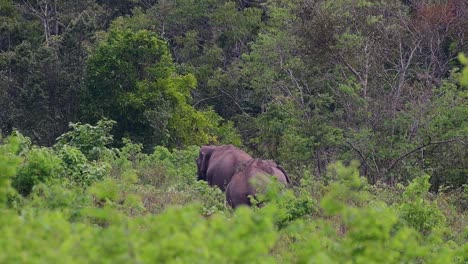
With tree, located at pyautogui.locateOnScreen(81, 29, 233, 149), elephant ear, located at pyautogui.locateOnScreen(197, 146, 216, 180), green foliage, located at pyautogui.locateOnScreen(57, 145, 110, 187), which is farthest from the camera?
tree, located at pyautogui.locateOnScreen(81, 29, 233, 149)

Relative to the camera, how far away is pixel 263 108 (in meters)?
26.0

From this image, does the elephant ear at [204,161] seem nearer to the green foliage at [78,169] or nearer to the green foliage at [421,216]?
the green foliage at [78,169]

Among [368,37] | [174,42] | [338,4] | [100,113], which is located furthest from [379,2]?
[174,42]

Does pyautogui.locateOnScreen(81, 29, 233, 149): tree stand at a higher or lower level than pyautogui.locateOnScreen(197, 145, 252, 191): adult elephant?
lower

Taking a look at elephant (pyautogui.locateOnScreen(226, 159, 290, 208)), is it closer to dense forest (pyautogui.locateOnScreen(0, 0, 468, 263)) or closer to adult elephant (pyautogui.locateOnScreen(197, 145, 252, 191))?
dense forest (pyautogui.locateOnScreen(0, 0, 468, 263))

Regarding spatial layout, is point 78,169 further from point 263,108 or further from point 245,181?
point 263,108

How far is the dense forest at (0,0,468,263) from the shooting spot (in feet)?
30.4

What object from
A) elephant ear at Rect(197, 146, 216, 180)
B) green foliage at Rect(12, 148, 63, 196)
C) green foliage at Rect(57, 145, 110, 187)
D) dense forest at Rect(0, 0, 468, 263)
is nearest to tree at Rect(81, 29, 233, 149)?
dense forest at Rect(0, 0, 468, 263)

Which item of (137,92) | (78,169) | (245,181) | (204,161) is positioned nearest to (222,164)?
→ (204,161)

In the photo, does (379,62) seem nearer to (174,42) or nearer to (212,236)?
(174,42)

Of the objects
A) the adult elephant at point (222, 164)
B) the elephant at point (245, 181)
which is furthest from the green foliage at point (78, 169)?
the adult elephant at point (222, 164)

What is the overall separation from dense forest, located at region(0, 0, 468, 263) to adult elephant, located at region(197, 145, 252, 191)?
20.1 inches

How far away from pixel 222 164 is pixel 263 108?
36.1ft

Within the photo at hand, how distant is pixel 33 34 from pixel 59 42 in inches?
189
